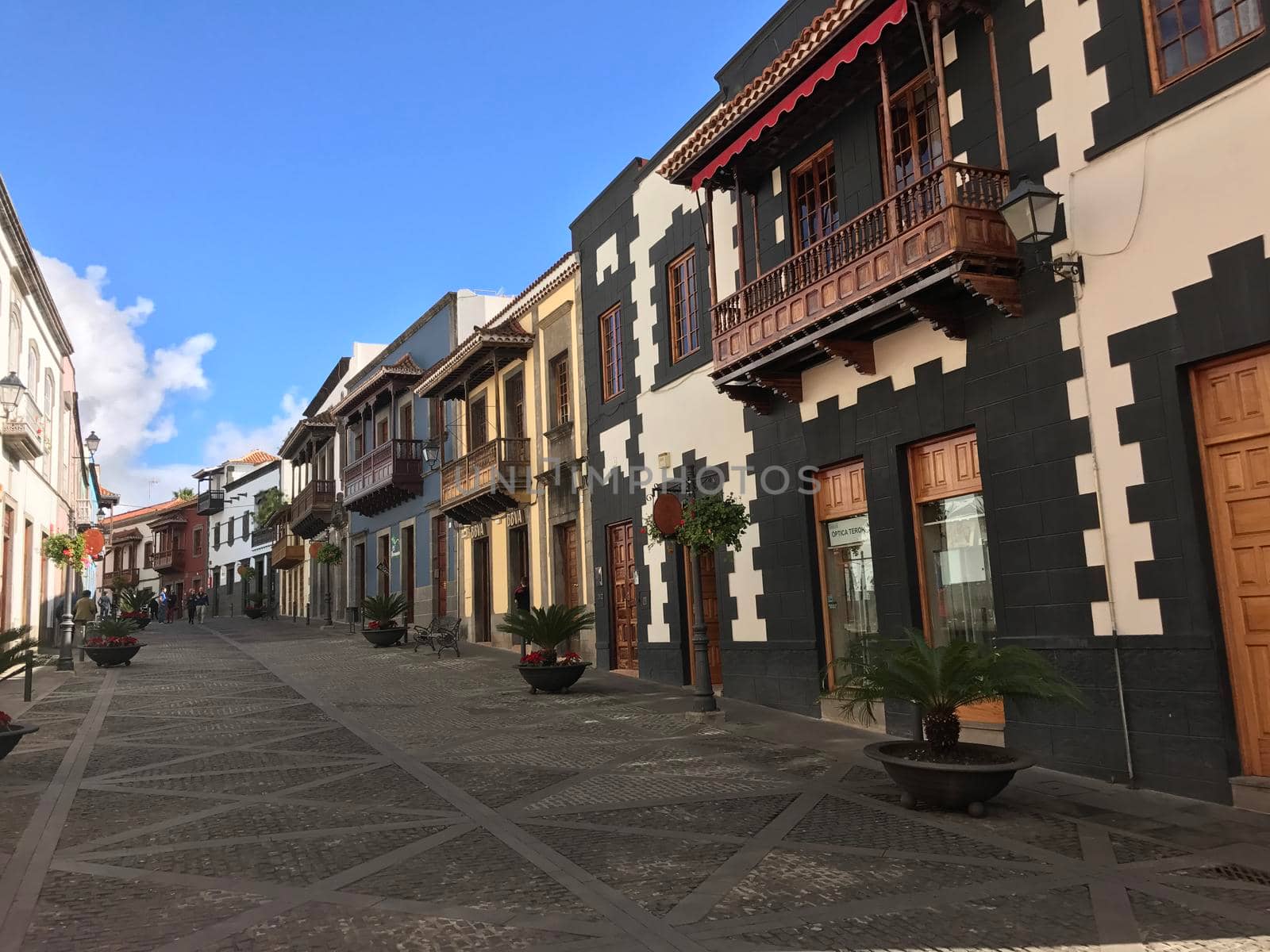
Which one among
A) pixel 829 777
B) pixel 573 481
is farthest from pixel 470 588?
pixel 829 777

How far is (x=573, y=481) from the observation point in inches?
701

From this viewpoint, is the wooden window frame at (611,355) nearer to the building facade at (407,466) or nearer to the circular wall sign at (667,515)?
the circular wall sign at (667,515)

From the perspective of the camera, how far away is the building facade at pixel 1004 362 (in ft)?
22.3

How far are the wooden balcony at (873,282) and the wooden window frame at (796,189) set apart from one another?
36.6 inches

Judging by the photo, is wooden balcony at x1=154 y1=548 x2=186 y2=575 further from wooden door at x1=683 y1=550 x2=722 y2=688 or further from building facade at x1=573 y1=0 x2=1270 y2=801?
building facade at x1=573 y1=0 x2=1270 y2=801

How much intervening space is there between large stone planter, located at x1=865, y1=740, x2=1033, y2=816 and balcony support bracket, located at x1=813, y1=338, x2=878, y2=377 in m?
4.58

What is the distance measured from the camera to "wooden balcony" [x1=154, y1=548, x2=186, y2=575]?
57500 millimetres

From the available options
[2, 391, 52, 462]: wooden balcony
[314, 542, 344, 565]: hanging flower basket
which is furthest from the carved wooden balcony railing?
[314, 542, 344, 565]: hanging flower basket

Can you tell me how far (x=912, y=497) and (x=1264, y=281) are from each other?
13.0ft

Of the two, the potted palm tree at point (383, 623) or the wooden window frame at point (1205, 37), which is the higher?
the wooden window frame at point (1205, 37)

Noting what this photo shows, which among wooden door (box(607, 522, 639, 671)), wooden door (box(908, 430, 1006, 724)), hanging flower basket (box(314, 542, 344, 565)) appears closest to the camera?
wooden door (box(908, 430, 1006, 724))

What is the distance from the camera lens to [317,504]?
3375cm

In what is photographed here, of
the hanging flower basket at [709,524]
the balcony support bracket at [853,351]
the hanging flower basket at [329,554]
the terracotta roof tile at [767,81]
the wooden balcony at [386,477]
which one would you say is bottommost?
the hanging flower basket at [709,524]

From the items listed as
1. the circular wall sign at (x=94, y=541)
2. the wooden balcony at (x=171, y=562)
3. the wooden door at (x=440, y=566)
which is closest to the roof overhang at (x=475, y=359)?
the wooden door at (x=440, y=566)
